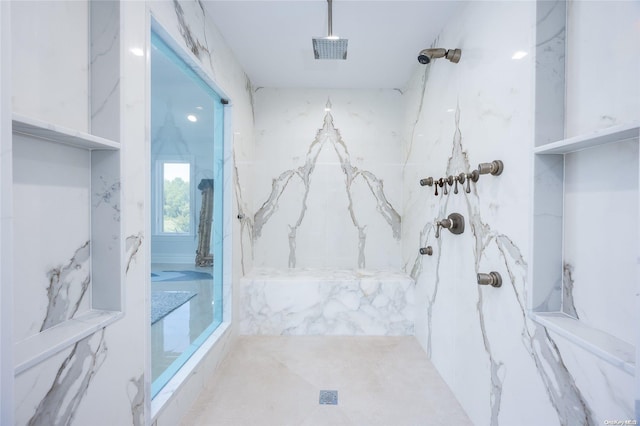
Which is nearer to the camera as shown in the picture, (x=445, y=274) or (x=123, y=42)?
(x=123, y=42)

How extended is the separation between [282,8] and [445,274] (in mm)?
1885

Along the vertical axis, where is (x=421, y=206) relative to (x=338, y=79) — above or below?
below

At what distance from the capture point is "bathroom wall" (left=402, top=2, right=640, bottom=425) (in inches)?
32.5

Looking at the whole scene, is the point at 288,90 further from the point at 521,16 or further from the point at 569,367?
the point at 569,367

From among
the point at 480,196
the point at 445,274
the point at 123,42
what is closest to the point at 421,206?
the point at 445,274

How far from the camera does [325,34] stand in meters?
Result: 2.00

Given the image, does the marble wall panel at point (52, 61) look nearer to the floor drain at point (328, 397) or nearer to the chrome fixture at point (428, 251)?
the floor drain at point (328, 397)

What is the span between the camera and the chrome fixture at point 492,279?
1228 millimetres

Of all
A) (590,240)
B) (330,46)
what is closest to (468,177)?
(590,240)

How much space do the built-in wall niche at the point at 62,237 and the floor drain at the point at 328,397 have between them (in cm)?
119

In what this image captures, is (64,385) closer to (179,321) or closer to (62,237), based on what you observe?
(62,237)

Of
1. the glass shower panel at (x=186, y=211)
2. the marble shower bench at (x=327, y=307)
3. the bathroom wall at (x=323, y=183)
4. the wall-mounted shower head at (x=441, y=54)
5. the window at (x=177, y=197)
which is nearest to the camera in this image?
the wall-mounted shower head at (x=441, y=54)

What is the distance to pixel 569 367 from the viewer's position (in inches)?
35.3

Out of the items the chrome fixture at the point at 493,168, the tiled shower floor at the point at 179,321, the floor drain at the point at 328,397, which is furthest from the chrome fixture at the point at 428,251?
the tiled shower floor at the point at 179,321
